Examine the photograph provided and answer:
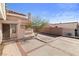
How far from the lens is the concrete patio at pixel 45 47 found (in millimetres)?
3943

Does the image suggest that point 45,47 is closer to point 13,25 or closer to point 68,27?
point 68,27

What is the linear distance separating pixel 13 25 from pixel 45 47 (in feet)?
4.38

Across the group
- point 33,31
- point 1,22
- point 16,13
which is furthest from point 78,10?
point 1,22

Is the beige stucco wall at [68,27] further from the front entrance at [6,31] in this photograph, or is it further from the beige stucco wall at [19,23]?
the front entrance at [6,31]

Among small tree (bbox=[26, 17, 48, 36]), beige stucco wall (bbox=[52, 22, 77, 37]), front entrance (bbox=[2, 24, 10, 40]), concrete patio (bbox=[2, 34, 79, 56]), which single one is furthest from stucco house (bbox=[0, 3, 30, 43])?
beige stucco wall (bbox=[52, 22, 77, 37])

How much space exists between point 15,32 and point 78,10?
2.03 metres

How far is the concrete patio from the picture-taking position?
3.94m

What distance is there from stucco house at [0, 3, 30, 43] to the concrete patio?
34cm

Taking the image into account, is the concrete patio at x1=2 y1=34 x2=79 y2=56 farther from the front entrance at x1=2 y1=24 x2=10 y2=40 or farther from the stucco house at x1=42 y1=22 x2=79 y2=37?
the front entrance at x1=2 y1=24 x2=10 y2=40

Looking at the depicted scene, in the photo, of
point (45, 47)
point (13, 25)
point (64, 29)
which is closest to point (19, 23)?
point (13, 25)

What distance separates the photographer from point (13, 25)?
4.73 meters

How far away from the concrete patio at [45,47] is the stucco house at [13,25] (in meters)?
0.34

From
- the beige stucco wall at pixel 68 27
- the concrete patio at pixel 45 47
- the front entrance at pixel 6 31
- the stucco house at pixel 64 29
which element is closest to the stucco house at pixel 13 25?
the front entrance at pixel 6 31

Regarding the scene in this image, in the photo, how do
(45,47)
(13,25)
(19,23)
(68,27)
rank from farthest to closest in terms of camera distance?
(13,25), (19,23), (68,27), (45,47)
